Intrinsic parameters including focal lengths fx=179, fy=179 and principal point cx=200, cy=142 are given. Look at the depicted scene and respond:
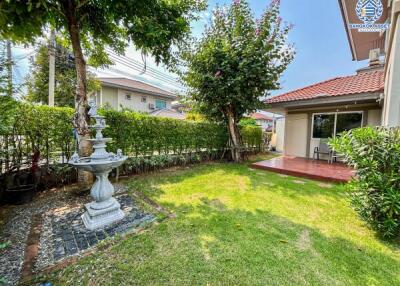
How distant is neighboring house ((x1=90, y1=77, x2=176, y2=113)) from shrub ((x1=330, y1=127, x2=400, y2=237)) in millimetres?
14456

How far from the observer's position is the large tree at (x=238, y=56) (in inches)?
272

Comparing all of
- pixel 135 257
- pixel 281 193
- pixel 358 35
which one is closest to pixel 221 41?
pixel 281 193

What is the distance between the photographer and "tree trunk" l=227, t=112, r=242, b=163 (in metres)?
8.49

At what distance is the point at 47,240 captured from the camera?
2.56 m

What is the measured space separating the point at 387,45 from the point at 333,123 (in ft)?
14.0

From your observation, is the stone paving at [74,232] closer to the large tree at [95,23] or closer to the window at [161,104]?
the large tree at [95,23]

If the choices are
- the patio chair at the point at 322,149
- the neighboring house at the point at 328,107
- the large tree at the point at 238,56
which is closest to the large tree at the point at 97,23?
the large tree at the point at 238,56

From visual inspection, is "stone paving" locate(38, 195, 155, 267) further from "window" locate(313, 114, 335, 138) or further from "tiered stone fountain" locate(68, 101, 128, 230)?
"window" locate(313, 114, 335, 138)

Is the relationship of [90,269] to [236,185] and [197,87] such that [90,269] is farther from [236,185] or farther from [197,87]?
[197,87]

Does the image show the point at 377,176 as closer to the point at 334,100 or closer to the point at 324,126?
the point at 334,100

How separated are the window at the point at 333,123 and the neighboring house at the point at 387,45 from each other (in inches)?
87.5

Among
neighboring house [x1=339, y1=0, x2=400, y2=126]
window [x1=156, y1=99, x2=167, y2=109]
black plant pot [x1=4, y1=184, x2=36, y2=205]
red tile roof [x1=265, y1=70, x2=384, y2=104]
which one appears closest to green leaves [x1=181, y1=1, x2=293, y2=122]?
red tile roof [x1=265, y1=70, x2=384, y2=104]

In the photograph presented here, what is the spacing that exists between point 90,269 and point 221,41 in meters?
7.80

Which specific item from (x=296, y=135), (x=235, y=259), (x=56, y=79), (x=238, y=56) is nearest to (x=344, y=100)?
(x=296, y=135)
